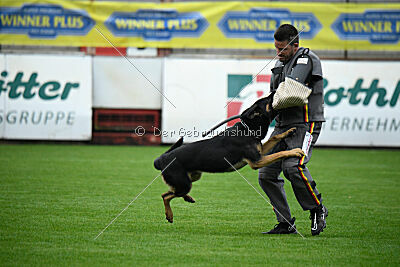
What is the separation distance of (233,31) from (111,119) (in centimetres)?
369

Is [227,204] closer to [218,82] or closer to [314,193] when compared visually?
[314,193]

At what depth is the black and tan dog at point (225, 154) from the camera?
512cm

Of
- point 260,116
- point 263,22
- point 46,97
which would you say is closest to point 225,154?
point 260,116

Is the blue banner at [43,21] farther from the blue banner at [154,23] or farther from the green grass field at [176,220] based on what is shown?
the green grass field at [176,220]

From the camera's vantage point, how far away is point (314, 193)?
5.28 metres

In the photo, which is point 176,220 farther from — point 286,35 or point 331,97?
point 331,97

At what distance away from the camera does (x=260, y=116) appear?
17.3 ft

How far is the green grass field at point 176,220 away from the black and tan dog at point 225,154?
521mm

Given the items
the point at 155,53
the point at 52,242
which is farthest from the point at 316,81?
the point at 155,53

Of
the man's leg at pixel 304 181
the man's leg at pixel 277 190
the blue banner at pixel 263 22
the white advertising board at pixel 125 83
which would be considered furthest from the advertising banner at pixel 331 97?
the man's leg at pixel 304 181

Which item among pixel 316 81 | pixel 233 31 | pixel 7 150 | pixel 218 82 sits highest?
pixel 316 81

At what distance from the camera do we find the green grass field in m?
4.44

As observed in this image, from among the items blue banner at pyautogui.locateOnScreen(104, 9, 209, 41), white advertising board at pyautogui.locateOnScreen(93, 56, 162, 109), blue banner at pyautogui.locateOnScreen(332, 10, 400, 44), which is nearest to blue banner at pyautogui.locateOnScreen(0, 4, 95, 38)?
blue banner at pyautogui.locateOnScreen(104, 9, 209, 41)

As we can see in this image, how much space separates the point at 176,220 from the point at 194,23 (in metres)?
9.42
